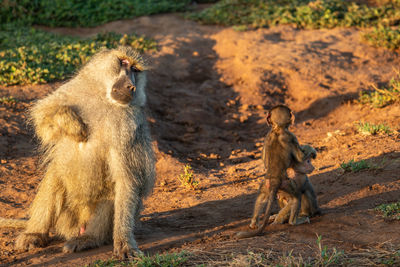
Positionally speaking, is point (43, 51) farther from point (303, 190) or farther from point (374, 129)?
point (303, 190)

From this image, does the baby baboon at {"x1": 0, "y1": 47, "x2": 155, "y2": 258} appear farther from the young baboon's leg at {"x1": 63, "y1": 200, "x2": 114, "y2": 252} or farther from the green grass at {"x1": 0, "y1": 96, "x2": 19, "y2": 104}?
the green grass at {"x1": 0, "y1": 96, "x2": 19, "y2": 104}

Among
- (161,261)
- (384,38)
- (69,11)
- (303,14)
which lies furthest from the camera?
(69,11)

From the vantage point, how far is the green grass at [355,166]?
534 cm

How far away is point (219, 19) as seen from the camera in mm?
11812

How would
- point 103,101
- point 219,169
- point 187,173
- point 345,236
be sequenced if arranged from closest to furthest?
point 345,236 → point 103,101 → point 187,173 → point 219,169

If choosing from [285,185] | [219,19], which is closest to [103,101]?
[285,185]

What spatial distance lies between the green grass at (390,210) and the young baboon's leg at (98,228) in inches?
85.4

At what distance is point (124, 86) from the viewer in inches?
163

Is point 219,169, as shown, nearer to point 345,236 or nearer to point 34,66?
point 345,236

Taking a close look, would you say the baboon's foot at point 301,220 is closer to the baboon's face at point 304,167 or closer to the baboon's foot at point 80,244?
the baboon's face at point 304,167

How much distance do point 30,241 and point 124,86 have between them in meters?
1.47

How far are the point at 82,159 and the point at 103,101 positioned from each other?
19.2 inches

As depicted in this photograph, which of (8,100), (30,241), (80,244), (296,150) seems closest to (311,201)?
(296,150)

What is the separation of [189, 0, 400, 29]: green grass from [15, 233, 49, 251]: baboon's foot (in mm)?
7861
